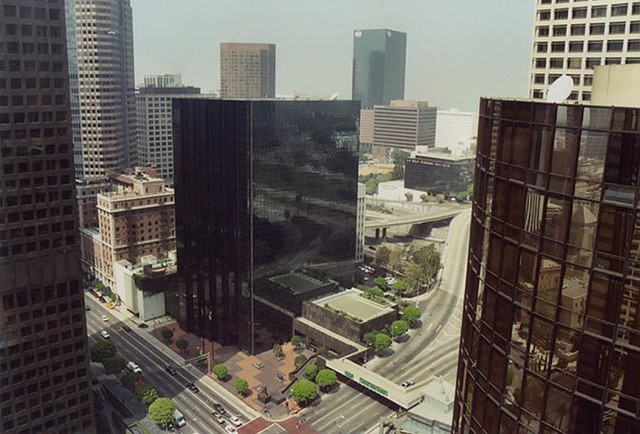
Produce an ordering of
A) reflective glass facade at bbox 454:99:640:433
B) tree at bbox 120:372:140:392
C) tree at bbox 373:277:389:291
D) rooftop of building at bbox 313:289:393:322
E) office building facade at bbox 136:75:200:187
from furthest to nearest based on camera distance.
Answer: office building facade at bbox 136:75:200:187 < tree at bbox 373:277:389:291 < rooftop of building at bbox 313:289:393:322 < tree at bbox 120:372:140:392 < reflective glass facade at bbox 454:99:640:433

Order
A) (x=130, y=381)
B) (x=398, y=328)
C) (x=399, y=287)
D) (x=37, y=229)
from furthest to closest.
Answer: (x=399, y=287) → (x=398, y=328) → (x=130, y=381) → (x=37, y=229)

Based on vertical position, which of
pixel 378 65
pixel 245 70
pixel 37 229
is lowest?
pixel 37 229

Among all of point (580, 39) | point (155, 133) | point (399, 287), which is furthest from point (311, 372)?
point (155, 133)

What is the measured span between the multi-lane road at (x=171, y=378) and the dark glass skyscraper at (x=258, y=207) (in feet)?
16.5

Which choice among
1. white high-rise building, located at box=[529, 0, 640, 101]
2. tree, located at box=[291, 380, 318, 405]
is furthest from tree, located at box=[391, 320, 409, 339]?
white high-rise building, located at box=[529, 0, 640, 101]

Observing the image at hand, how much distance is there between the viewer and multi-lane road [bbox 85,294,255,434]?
40125mm

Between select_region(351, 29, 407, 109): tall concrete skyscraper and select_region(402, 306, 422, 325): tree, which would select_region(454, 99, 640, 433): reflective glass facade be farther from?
select_region(351, 29, 407, 109): tall concrete skyscraper

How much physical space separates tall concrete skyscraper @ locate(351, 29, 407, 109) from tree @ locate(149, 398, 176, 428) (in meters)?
144

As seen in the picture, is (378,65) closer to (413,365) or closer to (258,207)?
(258,207)

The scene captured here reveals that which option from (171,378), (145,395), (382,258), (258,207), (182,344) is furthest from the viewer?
(382,258)

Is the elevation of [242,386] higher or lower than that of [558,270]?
lower

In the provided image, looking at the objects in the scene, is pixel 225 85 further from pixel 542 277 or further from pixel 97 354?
pixel 542 277

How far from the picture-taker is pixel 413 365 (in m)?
47.6

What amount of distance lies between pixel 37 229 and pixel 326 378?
75.3ft
